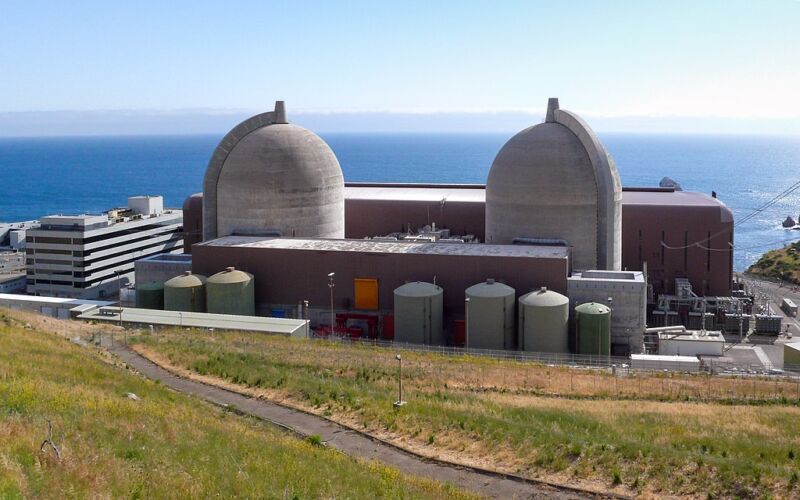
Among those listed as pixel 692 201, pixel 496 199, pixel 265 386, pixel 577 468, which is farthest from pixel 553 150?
pixel 577 468

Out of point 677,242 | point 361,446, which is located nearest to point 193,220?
point 677,242

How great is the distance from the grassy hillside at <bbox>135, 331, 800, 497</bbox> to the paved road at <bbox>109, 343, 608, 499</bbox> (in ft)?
1.84

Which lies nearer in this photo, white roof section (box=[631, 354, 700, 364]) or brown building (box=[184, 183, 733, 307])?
white roof section (box=[631, 354, 700, 364])

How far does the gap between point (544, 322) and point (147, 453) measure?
1076 inches

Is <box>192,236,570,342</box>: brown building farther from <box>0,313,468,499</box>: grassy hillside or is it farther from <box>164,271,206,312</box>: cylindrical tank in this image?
<box>0,313,468,499</box>: grassy hillside

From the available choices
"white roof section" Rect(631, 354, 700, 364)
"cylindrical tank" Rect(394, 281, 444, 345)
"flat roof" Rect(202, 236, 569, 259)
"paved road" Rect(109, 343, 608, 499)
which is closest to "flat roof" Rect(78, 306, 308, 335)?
"cylindrical tank" Rect(394, 281, 444, 345)

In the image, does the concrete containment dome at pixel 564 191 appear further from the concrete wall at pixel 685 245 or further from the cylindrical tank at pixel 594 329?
the cylindrical tank at pixel 594 329

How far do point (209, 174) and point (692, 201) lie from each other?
109 feet

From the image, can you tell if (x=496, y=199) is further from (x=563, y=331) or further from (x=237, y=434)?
(x=237, y=434)

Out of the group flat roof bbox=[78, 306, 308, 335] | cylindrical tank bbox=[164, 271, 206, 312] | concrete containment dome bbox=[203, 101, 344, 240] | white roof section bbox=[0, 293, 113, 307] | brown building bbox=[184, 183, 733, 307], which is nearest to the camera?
flat roof bbox=[78, 306, 308, 335]

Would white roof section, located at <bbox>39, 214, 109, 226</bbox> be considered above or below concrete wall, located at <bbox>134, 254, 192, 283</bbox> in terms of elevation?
above

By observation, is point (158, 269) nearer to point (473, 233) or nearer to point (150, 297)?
point (150, 297)

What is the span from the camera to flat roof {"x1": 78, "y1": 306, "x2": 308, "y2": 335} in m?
40.2

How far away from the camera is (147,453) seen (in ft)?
50.8
